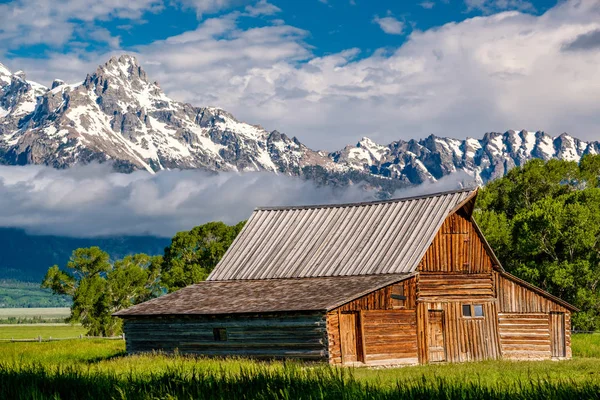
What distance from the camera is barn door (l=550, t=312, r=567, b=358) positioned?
144 ft

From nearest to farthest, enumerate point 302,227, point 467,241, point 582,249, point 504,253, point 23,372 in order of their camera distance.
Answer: point 23,372 → point 467,241 → point 302,227 → point 582,249 → point 504,253

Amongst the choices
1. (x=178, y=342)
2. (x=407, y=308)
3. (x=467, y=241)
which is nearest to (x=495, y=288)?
(x=467, y=241)

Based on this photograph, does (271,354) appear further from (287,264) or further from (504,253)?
(504,253)

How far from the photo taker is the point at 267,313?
37.0 m

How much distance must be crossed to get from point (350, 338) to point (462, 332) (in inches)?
265

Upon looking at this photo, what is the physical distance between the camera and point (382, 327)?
124ft

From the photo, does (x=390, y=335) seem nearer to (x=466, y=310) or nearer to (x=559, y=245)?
(x=466, y=310)

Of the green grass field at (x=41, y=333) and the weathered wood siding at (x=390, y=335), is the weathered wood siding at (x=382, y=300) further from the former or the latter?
the green grass field at (x=41, y=333)

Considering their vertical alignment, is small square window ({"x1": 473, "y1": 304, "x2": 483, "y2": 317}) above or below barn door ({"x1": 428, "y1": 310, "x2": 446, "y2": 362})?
above

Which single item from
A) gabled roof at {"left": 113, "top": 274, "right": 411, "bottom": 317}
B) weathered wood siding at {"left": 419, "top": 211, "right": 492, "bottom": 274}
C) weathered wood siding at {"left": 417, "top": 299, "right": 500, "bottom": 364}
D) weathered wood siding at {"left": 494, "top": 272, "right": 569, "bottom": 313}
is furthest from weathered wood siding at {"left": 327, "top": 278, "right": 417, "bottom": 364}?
weathered wood siding at {"left": 494, "top": 272, "right": 569, "bottom": 313}

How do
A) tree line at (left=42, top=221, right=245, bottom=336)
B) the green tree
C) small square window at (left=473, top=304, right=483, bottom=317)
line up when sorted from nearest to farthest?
small square window at (left=473, top=304, right=483, bottom=317) → tree line at (left=42, top=221, right=245, bottom=336) → the green tree

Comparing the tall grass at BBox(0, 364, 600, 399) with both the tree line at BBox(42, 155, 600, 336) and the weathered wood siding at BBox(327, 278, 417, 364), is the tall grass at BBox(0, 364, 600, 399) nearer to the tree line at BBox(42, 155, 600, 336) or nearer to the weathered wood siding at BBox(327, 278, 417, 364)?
the weathered wood siding at BBox(327, 278, 417, 364)

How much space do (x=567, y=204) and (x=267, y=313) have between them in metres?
32.3

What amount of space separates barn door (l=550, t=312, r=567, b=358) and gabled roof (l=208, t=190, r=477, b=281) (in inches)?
292
